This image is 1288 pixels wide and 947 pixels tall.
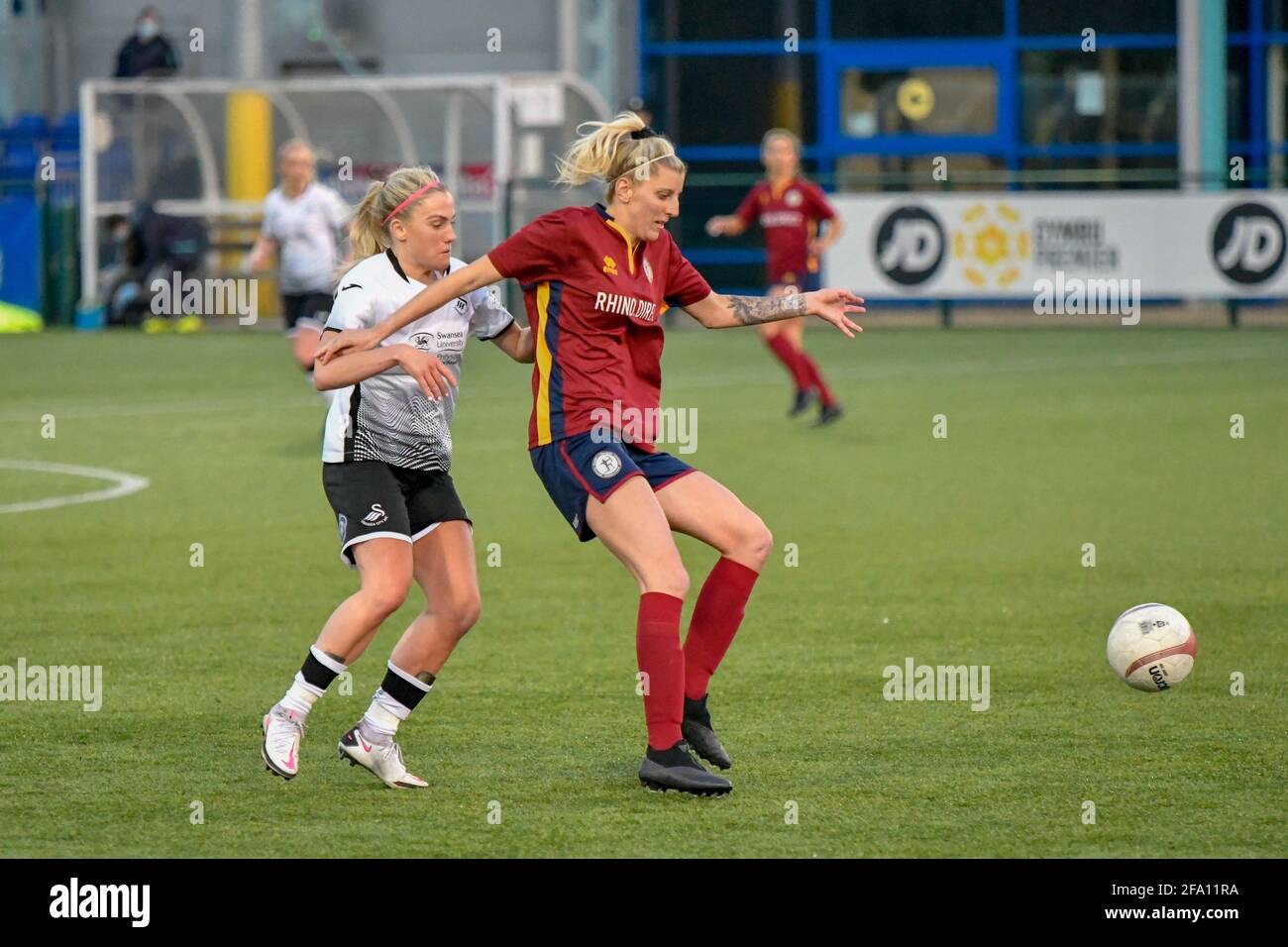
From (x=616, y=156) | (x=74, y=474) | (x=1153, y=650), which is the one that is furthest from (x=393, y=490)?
(x=74, y=474)

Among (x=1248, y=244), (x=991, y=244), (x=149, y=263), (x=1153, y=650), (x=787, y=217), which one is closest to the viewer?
(x=1153, y=650)

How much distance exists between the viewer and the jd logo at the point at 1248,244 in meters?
26.1

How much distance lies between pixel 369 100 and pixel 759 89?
20.5 ft

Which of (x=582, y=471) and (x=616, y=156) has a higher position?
(x=616, y=156)

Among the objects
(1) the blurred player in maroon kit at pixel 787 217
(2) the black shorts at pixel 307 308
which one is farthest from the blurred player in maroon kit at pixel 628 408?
(1) the blurred player in maroon kit at pixel 787 217

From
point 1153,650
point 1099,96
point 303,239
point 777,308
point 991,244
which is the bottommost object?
point 1153,650

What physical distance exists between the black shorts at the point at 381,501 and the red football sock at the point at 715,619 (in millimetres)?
823

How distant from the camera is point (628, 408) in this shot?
659cm

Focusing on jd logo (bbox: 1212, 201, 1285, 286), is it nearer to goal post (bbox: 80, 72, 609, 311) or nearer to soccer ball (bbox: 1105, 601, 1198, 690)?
goal post (bbox: 80, 72, 609, 311)

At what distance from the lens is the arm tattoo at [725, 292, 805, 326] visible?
6957 millimetres

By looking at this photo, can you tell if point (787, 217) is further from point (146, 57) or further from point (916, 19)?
point (146, 57)

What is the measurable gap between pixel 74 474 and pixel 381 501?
839 centimetres

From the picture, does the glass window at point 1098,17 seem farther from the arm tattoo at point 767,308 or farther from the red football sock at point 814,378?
the arm tattoo at point 767,308

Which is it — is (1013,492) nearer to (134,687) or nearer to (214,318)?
(134,687)
